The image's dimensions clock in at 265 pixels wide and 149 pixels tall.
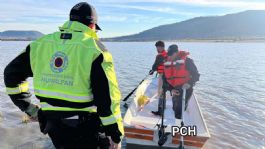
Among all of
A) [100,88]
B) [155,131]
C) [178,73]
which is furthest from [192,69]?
[100,88]

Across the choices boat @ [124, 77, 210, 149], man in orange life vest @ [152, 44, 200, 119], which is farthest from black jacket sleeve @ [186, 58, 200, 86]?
boat @ [124, 77, 210, 149]

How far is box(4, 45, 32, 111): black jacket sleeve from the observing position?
303 cm

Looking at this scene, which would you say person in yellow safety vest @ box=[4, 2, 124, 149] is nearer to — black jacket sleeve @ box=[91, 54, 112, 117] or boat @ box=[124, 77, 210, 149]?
black jacket sleeve @ box=[91, 54, 112, 117]

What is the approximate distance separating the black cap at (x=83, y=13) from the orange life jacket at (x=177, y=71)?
513 cm

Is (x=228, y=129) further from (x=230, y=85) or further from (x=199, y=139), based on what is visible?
(x=230, y=85)

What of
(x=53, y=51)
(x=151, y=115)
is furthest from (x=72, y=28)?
(x=151, y=115)

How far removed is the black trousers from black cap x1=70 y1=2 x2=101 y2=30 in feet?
3.05

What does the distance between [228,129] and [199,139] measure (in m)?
4.73

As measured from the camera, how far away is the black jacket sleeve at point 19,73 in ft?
9.94

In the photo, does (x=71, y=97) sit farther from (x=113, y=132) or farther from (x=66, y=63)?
(x=113, y=132)

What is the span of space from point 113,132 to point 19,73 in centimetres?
118

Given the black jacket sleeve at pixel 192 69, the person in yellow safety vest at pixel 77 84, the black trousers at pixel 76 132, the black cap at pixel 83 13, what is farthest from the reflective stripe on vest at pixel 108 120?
the black jacket sleeve at pixel 192 69

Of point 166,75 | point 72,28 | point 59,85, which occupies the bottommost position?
point 166,75

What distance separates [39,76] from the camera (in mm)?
2926
